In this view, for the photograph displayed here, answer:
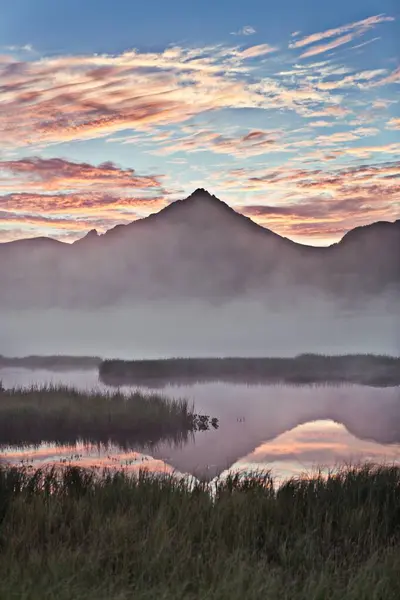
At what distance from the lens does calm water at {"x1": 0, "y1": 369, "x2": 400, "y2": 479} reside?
2545 centimetres

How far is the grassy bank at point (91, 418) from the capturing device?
30.9 meters

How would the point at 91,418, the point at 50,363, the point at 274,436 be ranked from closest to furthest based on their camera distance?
1. the point at 91,418
2. the point at 274,436
3. the point at 50,363

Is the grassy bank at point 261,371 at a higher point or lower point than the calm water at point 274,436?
higher

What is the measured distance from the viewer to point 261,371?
77812 mm

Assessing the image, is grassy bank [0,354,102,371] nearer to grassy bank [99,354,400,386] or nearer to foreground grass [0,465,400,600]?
grassy bank [99,354,400,386]

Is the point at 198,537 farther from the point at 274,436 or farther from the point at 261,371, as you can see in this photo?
the point at 261,371

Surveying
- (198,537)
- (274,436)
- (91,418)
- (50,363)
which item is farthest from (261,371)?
(198,537)

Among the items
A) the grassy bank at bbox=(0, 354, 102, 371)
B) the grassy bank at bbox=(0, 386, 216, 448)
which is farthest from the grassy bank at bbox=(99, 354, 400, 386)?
the grassy bank at bbox=(0, 386, 216, 448)

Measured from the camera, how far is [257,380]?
227 ft

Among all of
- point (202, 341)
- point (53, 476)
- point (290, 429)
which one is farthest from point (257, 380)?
point (202, 341)

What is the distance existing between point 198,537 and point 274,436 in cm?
2431

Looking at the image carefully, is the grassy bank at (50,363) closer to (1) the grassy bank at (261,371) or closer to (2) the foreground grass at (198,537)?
(1) the grassy bank at (261,371)

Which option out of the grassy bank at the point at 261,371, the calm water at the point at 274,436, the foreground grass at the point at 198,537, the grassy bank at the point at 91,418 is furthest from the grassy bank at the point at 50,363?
the foreground grass at the point at 198,537

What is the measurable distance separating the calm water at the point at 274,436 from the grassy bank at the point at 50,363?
3385cm
